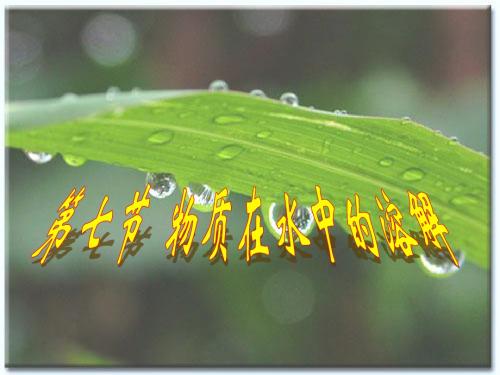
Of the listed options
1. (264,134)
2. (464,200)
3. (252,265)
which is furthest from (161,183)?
(252,265)

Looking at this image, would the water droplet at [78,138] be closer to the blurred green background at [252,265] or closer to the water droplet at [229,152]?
the water droplet at [229,152]

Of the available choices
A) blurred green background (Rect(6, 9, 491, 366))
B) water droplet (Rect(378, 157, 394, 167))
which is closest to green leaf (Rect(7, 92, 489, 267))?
water droplet (Rect(378, 157, 394, 167))

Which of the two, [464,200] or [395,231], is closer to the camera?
[464,200]

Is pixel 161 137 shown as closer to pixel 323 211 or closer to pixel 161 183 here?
pixel 161 183

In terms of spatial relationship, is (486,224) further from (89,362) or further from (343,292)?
(343,292)

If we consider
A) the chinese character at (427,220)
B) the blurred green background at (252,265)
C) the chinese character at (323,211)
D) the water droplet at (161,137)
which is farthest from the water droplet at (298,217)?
the blurred green background at (252,265)

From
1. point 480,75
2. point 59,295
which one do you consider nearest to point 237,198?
point 59,295

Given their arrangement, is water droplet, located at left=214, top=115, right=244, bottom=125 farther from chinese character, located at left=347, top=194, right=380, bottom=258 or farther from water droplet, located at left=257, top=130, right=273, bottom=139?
chinese character, located at left=347, top=194, right=380, bottom=258
